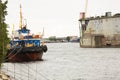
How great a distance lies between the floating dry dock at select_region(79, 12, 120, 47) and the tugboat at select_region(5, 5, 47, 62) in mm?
64976

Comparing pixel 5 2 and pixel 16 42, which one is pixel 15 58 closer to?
pixel 16 42

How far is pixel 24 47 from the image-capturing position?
208ft

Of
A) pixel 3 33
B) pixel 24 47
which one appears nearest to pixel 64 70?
pixel 24 47

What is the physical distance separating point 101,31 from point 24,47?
75.5m

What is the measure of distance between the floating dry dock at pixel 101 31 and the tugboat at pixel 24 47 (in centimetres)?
6498

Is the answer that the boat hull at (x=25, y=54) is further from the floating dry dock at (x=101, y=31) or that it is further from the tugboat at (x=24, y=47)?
the floating dry dock at (x=101, y=31)

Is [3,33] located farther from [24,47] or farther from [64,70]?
[24,47]

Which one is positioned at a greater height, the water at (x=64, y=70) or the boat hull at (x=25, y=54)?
the boat hull at (x=25, y=54)

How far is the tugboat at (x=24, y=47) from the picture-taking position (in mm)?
62531

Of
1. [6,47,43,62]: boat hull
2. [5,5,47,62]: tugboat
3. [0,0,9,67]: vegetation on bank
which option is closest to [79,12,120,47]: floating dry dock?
[5,5,47,62]: tugboat

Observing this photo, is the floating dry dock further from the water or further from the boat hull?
the boat hull

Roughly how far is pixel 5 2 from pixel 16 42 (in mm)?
39499

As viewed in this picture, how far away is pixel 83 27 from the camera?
5625 inches

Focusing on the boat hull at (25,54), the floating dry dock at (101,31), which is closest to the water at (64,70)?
the boat hull at (25,54)
